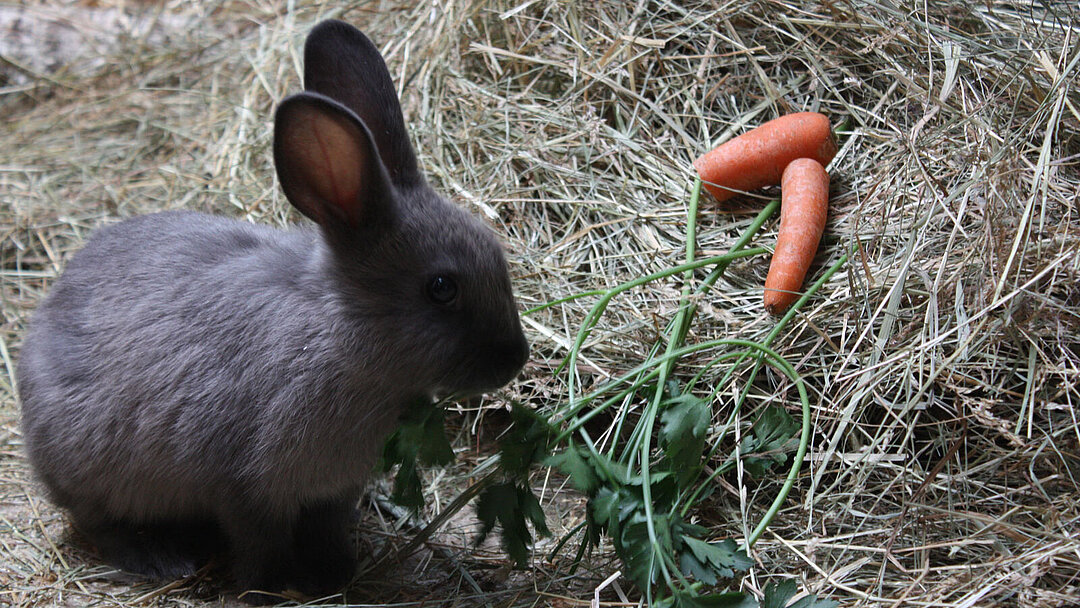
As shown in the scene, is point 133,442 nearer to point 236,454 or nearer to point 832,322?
point 236,454

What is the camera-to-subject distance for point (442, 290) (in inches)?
105


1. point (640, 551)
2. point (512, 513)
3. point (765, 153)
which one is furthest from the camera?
point (765, 153)

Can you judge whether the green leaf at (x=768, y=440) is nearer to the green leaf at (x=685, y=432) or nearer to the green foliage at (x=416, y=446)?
the green leaf at (x=685, y=432)

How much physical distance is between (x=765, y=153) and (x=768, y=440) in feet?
3.75

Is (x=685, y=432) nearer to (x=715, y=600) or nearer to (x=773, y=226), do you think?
(x=715, y=600)

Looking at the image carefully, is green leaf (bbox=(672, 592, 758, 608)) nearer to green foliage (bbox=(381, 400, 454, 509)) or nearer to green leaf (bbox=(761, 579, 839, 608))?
green leaf (bbox=(761, 579, 839, 608))

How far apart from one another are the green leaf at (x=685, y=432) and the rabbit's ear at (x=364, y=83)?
1.05m

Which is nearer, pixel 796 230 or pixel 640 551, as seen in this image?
pixel 640 551

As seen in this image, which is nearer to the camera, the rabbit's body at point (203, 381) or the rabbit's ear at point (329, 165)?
the rabbit's ear at point (329, 165)

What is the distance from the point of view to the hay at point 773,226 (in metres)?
2.68

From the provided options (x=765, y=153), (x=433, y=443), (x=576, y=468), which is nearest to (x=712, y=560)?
(x=576, y=468)

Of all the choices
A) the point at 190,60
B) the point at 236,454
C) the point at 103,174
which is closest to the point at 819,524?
the point at 236,454

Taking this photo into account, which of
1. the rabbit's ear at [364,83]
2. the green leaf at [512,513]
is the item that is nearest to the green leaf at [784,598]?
the green leaf at [512,513]

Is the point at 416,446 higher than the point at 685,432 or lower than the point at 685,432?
higher
